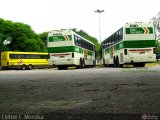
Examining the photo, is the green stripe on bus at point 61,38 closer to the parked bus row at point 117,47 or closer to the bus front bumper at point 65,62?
the parked bus row at point 117,47

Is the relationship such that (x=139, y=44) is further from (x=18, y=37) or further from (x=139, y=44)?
(x=18, y=37)

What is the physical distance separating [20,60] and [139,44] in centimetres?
2584

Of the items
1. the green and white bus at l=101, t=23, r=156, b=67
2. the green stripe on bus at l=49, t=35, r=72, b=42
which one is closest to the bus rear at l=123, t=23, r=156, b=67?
the green and white bus at l=101, t=23, r=156, b=67

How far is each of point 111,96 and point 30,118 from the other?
2.79 meters

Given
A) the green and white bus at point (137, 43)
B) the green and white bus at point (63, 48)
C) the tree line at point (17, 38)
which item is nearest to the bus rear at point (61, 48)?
the green and white bus at point (63, 48)

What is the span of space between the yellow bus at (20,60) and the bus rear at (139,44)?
983 inches

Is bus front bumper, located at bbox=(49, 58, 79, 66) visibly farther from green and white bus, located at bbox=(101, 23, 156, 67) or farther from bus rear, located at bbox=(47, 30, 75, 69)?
green and white bus, located at bbox=(101, 23, 156, 67)

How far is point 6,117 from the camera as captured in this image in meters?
5.00

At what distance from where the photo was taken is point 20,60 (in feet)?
166

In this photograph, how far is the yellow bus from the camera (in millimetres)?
49594

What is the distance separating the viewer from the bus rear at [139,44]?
2753 cm

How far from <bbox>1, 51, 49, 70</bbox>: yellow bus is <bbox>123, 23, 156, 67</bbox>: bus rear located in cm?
2496

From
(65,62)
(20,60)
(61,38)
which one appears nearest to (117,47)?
(65,62)

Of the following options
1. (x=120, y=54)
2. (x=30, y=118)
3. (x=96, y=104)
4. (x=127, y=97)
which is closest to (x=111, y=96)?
(x=127, y=97)
